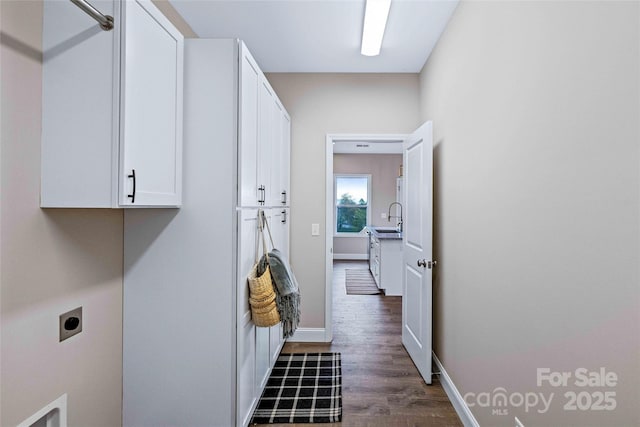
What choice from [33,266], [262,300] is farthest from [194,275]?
[33,266]

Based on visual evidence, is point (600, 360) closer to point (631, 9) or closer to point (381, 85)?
point (631, 9)

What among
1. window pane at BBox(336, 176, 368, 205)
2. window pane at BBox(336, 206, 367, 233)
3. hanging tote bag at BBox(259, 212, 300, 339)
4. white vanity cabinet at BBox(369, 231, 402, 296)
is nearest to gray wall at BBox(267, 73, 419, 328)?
hanging tote bag at BBox(259, 212, 300, 339)

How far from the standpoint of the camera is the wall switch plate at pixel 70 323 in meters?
1.38

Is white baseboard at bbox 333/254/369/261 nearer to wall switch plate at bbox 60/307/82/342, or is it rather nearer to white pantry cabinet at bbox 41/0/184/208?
wall switch plate at bbox 60/307/82/342

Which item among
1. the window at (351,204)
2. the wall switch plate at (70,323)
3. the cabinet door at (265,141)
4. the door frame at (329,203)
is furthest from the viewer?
the window at (351,204)

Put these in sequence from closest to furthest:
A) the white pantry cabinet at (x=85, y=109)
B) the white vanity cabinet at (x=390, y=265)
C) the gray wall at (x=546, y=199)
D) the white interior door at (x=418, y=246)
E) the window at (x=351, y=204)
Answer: the gray wall at (x=546, y=199), the white pantry cabinet at (x=85, y=109), the white interior door at (x=418, y=246), the white vanity cabinet at (x=390, y=265), the window at (x=351, y=204)

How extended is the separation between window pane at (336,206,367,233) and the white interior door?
17.5 ft

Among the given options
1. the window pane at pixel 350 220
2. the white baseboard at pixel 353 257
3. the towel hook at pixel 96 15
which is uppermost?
the towel hook at pixel 96 15

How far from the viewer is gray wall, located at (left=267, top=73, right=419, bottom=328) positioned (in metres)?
3.43

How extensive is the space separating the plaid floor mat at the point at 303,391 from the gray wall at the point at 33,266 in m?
1.07

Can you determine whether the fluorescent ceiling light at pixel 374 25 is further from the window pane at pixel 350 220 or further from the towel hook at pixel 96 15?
the window pane at pixel 350 220

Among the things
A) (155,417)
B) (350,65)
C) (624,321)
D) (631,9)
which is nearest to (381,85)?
(350,65)

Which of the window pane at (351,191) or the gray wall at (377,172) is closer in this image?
the gray wall at (377,172)

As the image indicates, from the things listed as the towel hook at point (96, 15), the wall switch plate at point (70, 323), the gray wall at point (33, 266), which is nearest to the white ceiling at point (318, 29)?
the towel hook at point (96, 15)
